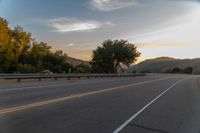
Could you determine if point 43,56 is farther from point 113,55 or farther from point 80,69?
point 113,55

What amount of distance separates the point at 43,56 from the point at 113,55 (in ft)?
70.6

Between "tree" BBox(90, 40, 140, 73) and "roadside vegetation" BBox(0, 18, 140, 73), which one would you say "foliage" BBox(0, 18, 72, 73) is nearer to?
"roadside vegetation" BBox(0, 18, 140, 73)

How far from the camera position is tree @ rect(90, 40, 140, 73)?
107875 mm

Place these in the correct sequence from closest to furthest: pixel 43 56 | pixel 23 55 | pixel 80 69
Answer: pixel 23 55
pixel 43 56
pixel 80 69

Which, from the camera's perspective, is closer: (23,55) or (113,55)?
(23,55)

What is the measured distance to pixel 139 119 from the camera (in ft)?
44.0

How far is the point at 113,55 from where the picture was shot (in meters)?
110

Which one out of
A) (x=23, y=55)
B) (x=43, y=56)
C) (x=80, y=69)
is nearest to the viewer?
(x=23, y=55)

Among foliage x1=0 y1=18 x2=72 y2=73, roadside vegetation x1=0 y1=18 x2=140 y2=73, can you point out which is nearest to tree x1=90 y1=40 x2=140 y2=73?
roadside vegetation x1=0 y1=18 x2=140 y2=73

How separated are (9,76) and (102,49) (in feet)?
242

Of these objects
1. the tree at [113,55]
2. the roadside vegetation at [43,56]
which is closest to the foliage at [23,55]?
the roadside vegetation at [43,56]

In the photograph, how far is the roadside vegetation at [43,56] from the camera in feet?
241

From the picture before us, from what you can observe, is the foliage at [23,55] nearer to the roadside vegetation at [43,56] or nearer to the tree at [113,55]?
the roadside vegetation at [43,56]

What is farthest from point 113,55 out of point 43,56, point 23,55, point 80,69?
point 23,55
